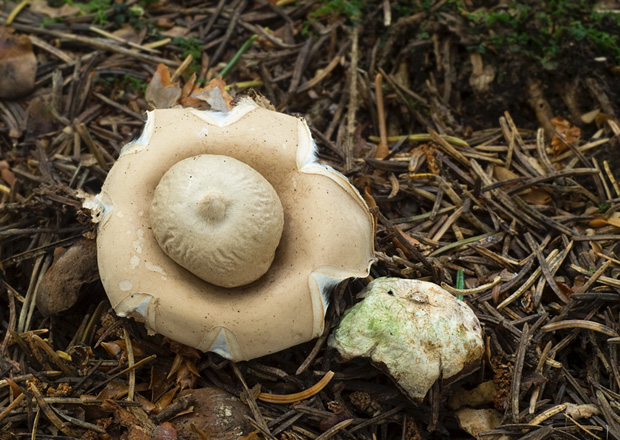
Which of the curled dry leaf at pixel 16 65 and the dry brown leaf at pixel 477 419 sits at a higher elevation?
the curled dry leaf at pixel 16 65

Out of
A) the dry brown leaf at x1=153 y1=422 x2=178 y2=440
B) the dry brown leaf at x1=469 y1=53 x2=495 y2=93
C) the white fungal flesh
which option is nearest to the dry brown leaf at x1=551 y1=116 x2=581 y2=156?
the dry brown leaf at x1=469 y1=53 x2=495 y2=93

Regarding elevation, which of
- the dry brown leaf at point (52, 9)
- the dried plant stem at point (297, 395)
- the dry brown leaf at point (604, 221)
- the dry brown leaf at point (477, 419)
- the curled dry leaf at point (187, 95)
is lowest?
the dry brown leaf at point (477, 419)

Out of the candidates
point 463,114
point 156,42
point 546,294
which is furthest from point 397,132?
point 156,42

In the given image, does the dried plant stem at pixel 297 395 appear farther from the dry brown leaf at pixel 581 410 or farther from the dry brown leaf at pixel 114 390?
the dry brown leaf at pixel 581 410

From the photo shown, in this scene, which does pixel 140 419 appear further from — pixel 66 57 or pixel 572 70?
pixel 572 70

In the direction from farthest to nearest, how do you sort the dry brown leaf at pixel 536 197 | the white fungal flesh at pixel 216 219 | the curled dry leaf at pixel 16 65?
the curled dry leaf at pixel 16 65 < the dry brown leaf at pixel 536 197 < the white fungal flesh at pixel 216 219

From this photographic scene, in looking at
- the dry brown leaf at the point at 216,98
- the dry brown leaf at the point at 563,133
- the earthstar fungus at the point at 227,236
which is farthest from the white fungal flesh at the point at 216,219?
the dry brown leaf at the point at 563,133

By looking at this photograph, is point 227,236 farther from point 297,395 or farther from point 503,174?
point 503,174
